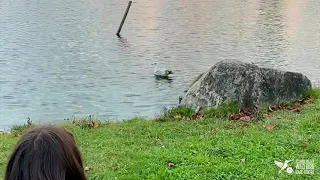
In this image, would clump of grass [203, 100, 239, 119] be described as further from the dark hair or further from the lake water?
the dark hair

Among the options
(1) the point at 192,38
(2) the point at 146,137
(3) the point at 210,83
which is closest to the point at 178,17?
(1) the point at 192,38

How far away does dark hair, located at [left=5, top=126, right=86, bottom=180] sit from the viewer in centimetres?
227

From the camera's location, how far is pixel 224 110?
1019 centimetres

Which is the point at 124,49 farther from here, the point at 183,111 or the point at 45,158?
the point at 45,158

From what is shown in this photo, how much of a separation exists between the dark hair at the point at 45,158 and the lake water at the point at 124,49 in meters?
10.9

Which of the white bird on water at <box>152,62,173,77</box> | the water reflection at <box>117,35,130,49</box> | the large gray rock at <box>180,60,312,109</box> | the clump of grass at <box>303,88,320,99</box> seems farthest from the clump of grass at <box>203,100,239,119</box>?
the water reflection at <box>117,35,130,49</box>

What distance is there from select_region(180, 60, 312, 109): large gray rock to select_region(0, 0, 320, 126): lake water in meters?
3.03

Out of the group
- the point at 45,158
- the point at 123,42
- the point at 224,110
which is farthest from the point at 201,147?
the point at 123,42

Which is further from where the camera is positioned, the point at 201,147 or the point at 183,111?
the point at 183,111

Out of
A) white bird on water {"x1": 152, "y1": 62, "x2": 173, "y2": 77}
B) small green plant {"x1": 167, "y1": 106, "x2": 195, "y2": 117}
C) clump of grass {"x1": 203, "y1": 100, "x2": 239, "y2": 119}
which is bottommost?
white bird on water {"x1": 152, "y1": 62, "x2": 173, "y2": 77}

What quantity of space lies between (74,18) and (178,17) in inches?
246

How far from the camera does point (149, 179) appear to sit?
5.51 m

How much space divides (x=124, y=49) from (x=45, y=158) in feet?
67.2

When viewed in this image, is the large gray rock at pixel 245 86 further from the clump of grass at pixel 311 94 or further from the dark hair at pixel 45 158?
the dark hair at pixel 45 158
